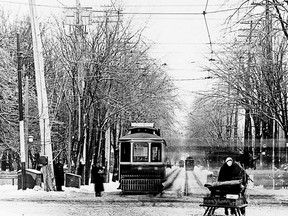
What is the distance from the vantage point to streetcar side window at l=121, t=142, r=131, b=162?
1318 inches

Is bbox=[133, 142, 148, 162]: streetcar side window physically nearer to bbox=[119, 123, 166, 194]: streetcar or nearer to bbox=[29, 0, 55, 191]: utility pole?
bbox=[119, 123, 166, 194]: streetcar

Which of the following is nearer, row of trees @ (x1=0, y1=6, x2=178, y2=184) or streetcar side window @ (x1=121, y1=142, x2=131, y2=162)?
streetcar side window @ (x1=121, y1=142, x2=131, y2=162)

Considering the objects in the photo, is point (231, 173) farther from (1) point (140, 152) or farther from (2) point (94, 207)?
(1) point (140, 152)

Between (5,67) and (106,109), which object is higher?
(5,67)

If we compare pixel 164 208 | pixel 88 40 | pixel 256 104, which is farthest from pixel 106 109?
pixel 164 208

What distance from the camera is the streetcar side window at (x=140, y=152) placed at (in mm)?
33438

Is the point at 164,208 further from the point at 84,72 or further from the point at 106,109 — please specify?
the point at 106,109

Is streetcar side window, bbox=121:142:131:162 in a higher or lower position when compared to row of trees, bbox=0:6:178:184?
lower

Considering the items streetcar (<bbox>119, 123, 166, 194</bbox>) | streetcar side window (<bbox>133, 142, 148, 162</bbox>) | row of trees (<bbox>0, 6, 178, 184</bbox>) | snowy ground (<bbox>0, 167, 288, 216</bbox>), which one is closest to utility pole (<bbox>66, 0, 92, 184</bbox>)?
row of trees (<bbox>0, 6, 178, 184</bbox>)

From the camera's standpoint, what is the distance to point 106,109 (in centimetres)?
4247

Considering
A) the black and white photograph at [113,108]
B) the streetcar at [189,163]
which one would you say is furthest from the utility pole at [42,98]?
the streetcar at [189,163]

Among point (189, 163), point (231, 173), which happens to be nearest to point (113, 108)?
point (231, 173)

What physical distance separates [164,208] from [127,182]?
393 inches

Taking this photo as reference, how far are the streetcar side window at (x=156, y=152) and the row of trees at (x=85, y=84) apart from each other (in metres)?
4.96
